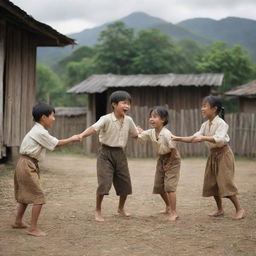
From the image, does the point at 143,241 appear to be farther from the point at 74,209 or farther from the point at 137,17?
the point at 137,17

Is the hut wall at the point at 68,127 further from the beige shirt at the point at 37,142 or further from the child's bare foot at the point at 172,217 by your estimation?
the beige shirt at the point at 37,142

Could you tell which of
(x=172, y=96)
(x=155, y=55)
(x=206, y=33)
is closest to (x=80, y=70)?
(x=155, y=55)

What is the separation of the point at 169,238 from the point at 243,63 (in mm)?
23818

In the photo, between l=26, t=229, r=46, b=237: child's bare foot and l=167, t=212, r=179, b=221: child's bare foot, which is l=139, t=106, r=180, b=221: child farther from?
l=26, t=229, r=46, b=237: child's bare foot

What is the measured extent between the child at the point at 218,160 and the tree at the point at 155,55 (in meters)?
22.9

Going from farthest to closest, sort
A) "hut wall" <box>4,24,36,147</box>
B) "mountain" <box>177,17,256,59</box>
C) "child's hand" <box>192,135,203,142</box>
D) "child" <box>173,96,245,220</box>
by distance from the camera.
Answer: "mountain" <box>177,17,256,59</box>
"hut wall" <box>4,24,36,147</box>
"child" <box>173,96,245,220</box>
"child's hand" <box>192,135,203,142</box>

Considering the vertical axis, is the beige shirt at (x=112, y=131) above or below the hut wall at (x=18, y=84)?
below

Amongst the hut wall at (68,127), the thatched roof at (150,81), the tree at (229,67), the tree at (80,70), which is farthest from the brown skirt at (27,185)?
the tree at (80,70)

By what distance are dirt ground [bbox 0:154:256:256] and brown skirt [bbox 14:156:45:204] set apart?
1.20ft

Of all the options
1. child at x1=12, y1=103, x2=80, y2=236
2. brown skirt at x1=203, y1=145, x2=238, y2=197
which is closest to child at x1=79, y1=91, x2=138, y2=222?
child at x1=12, y1=103, x2=80, y2=236

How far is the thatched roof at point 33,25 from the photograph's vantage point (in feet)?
25.0

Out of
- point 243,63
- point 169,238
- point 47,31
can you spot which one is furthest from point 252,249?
point 243,63

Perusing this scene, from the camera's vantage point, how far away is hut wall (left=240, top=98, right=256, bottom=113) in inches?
675

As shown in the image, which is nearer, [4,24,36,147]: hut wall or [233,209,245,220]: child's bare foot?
[233,209,245,220]: child's bare foot
